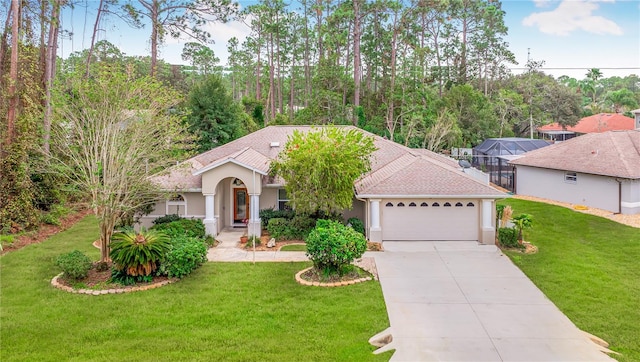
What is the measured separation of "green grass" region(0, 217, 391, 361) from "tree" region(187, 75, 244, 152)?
17.2 m

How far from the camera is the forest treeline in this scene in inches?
691

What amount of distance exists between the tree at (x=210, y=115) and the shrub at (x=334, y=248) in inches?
734

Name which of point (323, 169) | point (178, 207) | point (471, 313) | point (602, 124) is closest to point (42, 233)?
point (178, 207)

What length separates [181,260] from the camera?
12234mm

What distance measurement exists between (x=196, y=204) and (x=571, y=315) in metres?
13.4

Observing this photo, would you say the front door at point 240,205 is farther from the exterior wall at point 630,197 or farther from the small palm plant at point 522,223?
the exterior wall at point 630,197

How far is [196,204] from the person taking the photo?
18109 millimetres

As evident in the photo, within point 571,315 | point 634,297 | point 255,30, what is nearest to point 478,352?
point 571,315

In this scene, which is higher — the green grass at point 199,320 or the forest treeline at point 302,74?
the forest treeline at point 302,74

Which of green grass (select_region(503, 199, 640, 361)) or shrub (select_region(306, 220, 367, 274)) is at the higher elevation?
shrub (select_region(306, 220, 367, 274))

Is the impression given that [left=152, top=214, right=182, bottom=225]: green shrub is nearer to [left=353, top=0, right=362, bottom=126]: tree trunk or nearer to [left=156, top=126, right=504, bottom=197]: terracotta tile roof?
[left=156, top=126, right=504, bottom=197]: terracotta tile roof

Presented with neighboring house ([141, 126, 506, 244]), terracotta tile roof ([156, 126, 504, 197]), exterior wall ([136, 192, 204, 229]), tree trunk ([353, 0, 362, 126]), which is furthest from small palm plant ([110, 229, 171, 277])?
tree trunk ([353, 0, 362, 126])

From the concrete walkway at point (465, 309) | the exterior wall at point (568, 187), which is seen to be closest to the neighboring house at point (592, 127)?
the exterior wall at point (568, 187)

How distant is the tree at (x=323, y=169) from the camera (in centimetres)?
1523
